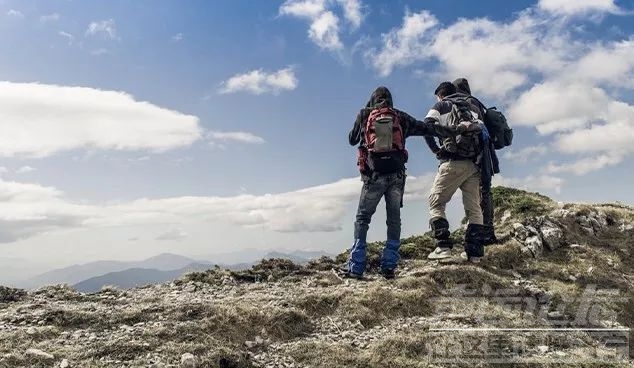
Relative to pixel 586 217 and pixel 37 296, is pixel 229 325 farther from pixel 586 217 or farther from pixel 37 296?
pixel 586 217

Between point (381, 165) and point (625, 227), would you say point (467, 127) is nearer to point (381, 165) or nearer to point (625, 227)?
point (381, 165)


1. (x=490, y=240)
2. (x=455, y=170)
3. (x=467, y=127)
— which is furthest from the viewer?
(x=490, y=240)

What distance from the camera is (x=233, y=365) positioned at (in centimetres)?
714

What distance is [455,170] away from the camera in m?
12.4

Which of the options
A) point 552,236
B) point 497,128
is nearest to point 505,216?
point 552,236

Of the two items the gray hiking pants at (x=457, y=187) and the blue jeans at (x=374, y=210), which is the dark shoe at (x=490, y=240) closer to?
the gray hiking pants at (x=457, y=187)

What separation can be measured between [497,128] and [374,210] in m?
4.23

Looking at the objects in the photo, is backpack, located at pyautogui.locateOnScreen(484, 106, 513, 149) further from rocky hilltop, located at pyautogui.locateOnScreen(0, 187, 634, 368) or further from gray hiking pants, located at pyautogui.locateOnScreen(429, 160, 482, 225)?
rocky hilltop, located at pyautogui.locateOnScreen(0, 187, 634, 368)

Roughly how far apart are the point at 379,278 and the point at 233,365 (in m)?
5.12

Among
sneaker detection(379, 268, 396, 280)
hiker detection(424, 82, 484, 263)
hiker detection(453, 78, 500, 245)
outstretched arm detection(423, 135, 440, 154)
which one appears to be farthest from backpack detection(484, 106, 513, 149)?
sneaker detection(379, 268, 396, 280)

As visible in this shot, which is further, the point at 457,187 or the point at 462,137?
the point at 457,187

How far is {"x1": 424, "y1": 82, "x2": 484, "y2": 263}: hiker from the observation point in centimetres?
1220

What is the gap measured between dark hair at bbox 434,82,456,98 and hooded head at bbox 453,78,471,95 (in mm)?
167

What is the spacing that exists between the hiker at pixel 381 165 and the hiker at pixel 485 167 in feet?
6.33
